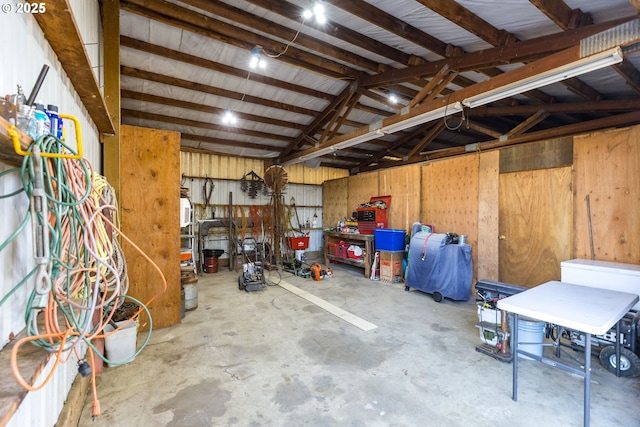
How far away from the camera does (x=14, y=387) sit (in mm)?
817

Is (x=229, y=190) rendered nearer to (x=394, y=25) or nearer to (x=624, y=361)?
(x=394, y=25)

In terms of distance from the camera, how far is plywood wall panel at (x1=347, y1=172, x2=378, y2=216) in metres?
7.50

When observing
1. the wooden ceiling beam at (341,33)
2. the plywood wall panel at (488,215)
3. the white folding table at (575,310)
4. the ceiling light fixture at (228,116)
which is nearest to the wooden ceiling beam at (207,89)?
the ceiling light fixture at (228,116)

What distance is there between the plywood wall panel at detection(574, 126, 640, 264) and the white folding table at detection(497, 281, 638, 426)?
5.51 feet

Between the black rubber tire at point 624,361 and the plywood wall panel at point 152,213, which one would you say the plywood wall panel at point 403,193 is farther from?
the plywood wall panel at point 152,213

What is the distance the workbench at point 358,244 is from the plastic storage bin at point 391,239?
0.41 metres

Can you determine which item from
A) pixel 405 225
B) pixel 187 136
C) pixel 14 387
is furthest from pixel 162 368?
pixel 187 136

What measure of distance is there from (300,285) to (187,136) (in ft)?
15.4

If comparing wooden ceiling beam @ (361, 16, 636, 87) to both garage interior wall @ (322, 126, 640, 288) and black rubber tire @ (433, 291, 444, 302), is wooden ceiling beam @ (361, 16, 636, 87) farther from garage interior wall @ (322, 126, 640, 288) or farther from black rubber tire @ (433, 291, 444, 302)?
black rubber tire @ (433, 291, 444, 302)

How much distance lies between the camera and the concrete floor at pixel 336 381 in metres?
2.05

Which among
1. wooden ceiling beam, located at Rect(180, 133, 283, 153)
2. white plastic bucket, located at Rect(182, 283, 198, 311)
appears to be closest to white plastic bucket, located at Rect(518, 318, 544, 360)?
white plastic bucket, located at Rect(182, 283, 198, 311)

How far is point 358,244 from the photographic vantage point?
7.29 m

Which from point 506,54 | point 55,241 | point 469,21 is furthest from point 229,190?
point 55,241

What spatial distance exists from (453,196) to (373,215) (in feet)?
6.31
